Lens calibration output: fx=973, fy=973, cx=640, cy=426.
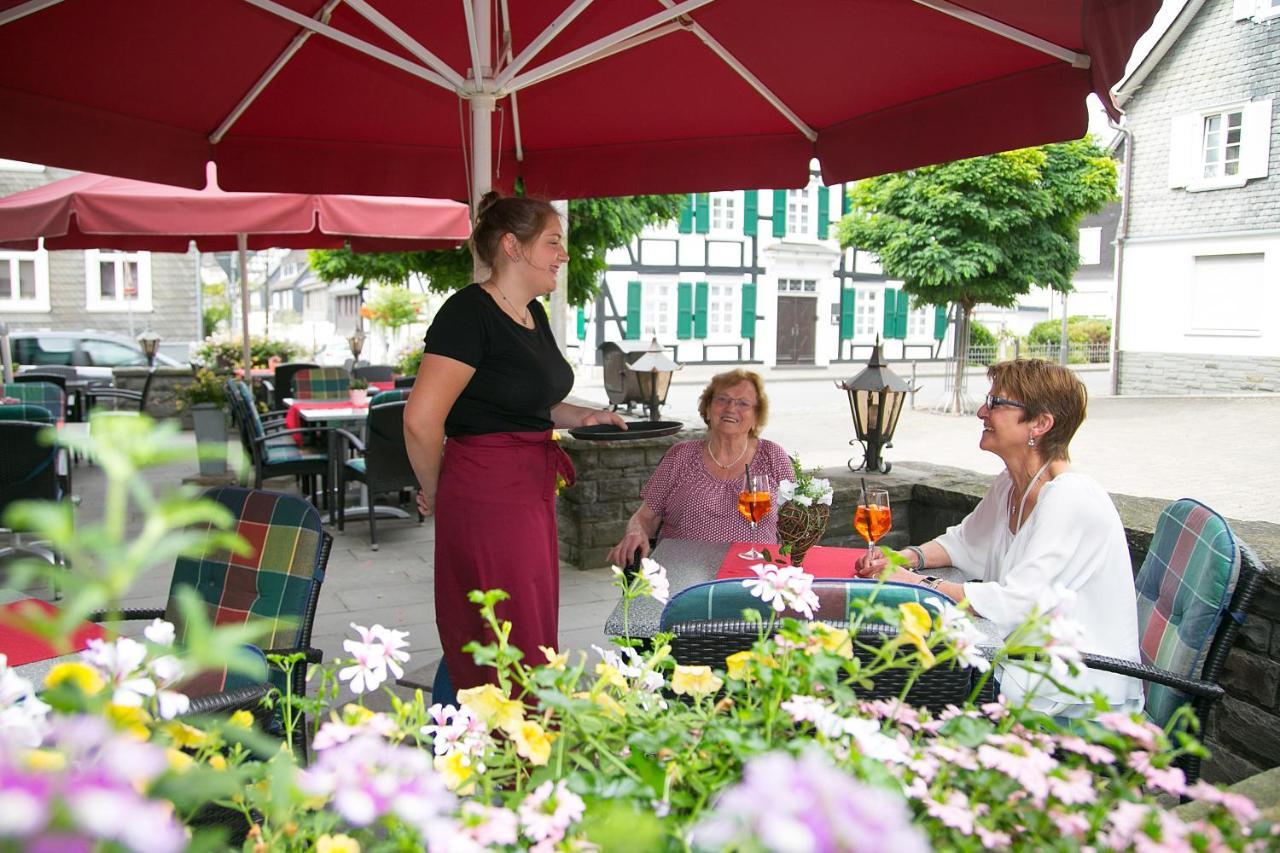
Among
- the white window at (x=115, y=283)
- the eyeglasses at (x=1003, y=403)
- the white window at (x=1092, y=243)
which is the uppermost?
the white window at (x=1092, y=243)

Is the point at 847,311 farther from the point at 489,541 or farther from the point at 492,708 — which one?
the point at 492,708

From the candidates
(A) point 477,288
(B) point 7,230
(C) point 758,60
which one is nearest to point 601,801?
(A) point 477,288

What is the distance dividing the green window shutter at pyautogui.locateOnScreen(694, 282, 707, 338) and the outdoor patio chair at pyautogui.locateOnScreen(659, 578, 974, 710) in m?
28.5

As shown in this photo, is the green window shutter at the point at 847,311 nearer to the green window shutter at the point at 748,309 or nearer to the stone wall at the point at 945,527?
the green window shutter at the point at 748,309

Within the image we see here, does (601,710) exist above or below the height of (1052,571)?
above

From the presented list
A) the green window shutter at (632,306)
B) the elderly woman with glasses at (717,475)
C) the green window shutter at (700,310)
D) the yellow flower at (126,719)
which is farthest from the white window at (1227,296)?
the yellow flower at (126,719)

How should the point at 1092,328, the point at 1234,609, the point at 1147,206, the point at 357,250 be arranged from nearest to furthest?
the point at 1234,609, the point at 357,250, the point at 1147,206, the point at 1092,328

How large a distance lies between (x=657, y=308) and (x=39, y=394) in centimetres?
2273

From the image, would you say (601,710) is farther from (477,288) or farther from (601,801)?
(477,288)

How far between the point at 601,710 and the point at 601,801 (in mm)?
130

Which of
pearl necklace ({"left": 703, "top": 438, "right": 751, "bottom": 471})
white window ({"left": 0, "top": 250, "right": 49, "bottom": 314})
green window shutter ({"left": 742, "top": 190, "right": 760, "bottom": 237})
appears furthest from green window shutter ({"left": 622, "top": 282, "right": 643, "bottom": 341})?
pearl necklace ({"left": 703, "top": 438, "right": 751, "bottom": 471})

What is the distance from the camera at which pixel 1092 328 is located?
32.4 meters

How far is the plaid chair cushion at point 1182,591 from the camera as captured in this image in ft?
7.09

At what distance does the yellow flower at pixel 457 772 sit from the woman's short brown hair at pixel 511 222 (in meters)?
1.97
